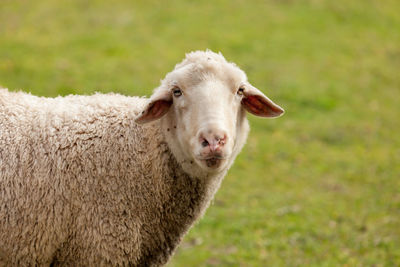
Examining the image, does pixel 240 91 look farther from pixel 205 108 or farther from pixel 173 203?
pixel 173 203

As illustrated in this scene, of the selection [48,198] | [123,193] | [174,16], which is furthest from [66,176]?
[174,16]

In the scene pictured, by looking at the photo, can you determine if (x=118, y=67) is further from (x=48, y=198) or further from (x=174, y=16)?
(x=48, y=198)

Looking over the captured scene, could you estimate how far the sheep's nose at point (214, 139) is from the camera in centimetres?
363

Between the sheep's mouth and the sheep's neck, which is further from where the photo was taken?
the sheep's neck

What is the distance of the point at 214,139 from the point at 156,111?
72 cm

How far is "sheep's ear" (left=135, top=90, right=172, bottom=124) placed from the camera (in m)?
4.04

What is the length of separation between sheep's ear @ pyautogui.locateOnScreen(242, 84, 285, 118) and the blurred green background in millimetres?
3098

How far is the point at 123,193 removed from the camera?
4.10 m

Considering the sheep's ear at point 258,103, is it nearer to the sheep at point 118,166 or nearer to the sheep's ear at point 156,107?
the sheep at point 118,166

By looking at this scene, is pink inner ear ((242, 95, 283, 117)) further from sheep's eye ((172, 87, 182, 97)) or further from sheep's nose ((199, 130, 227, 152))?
sheep's nose ((199, 130, 227, 152))

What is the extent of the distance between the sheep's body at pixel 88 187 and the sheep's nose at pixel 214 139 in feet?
2.01

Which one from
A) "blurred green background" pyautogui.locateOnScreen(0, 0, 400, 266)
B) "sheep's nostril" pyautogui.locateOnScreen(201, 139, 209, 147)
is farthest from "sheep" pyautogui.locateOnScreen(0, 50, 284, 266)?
"blurred green background" pyautogui.locateOnScreen(0, 0, 400, 266)

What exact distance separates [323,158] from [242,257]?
4.13 metres

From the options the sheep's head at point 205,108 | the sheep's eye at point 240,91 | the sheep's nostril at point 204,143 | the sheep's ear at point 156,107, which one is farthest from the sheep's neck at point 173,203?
the sheep's eye at point 240,91
